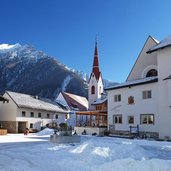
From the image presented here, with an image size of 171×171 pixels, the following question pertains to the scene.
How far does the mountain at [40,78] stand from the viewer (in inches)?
5192

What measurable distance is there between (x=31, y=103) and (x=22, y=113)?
9.53 feet

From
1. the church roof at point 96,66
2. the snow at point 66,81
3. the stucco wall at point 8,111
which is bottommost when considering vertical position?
the stucco wall at point 8,111

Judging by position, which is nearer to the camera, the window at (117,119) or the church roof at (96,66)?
the window at (117,119)

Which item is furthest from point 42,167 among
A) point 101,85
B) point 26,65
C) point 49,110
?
point 26,65

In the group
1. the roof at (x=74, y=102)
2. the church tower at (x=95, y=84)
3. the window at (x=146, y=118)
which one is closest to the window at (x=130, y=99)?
the window at (x=146, y=118)

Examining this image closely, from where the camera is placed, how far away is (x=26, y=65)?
179750mm

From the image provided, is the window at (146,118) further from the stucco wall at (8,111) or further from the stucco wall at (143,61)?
the stucco wall at (8,111)

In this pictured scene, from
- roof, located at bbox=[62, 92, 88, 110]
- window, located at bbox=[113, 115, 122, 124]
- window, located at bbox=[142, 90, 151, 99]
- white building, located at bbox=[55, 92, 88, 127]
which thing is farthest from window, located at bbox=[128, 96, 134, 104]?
roof, located at bbox=[62, 92, 88, 110]

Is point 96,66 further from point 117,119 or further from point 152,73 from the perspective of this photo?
point 152,73

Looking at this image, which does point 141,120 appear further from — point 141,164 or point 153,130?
point 141,164

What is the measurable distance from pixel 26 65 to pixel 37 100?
133m

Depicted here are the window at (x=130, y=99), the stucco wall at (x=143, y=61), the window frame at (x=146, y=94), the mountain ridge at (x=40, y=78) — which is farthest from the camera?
the mountain ridge at (x=40, y=78)

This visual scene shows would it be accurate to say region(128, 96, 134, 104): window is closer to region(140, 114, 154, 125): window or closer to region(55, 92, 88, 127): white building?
region(140, 114, 154, 125): window

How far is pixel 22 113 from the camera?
148 feet
